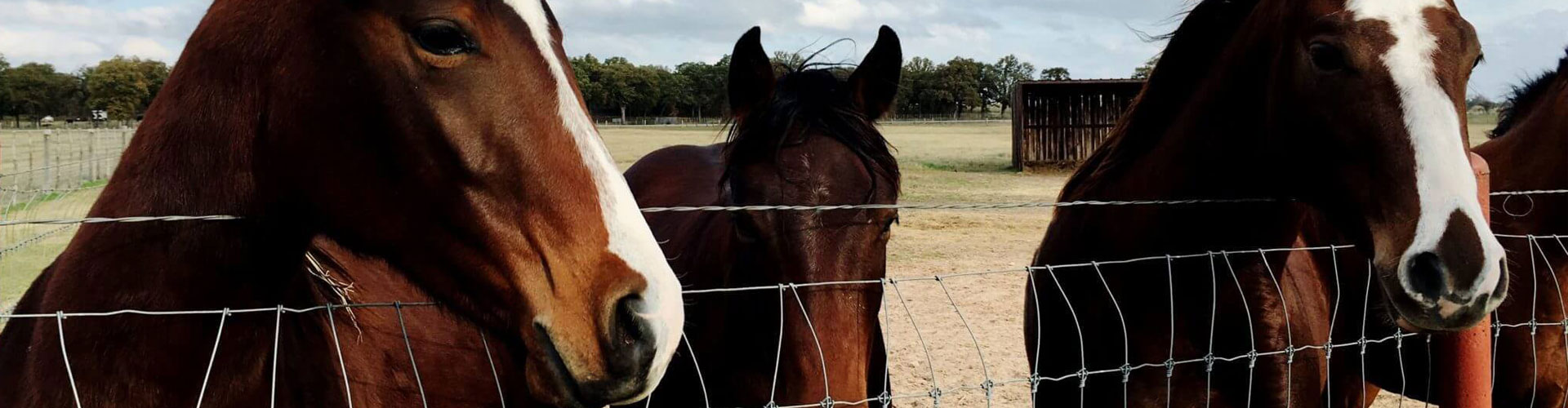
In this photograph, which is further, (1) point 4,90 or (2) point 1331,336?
(1) point 4,90

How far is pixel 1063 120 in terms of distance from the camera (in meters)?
20.0

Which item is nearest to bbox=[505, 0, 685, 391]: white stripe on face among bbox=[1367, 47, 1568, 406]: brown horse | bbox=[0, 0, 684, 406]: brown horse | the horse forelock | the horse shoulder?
bbox=[0, 0, 684, 406]: brown horse

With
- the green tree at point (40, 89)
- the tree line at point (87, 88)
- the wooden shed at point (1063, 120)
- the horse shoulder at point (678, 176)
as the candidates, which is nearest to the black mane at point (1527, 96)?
the horse shoulder at point (678, 176)

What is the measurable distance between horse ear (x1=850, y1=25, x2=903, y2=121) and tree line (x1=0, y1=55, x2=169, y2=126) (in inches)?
96.5

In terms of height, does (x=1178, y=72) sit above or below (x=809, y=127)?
above

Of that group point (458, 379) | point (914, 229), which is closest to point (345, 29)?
point (458, 379)

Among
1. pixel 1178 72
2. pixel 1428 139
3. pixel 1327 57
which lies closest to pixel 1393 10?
pixel 1327 57

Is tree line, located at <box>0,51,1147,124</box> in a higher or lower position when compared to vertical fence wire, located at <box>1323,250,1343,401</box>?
higher

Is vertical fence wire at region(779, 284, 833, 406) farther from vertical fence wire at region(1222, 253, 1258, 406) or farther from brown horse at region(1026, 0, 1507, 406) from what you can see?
vertical fence wire at region(1222, 253, 1258, 406)

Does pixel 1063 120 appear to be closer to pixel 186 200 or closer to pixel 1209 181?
pixel 1209 181

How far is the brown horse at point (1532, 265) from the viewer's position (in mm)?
3084

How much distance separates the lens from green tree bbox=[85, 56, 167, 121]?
480cm

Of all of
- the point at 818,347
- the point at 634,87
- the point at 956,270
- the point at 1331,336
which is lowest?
the point at 956,270

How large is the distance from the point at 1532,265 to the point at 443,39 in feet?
11.1
